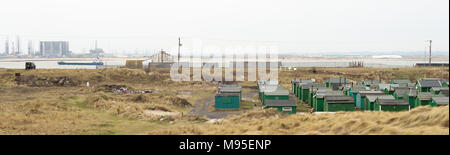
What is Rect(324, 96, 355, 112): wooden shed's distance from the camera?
2505 cm

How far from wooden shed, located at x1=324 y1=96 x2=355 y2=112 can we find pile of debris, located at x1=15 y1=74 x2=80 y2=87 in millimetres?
35845

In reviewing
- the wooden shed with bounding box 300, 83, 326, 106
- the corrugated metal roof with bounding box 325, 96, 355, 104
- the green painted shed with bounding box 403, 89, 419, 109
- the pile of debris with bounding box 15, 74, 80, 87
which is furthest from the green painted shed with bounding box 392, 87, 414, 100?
the pile of debris with bounding box 15, 74, 80, 87

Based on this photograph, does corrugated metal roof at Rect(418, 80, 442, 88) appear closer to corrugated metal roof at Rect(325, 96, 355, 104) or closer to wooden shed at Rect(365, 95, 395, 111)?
wooden shed at Rect(365, 95, 395, 111)

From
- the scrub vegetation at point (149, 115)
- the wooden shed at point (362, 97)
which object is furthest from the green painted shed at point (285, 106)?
the wooden shed at point (362, 97)

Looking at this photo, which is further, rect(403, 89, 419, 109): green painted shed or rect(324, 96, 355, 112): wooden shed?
rect(403, 89, 419, 109): green painted shed

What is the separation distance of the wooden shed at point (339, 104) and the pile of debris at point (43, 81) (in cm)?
3584

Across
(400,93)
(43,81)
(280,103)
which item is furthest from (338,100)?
(43,81)

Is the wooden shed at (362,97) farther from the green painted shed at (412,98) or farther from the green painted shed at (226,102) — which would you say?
the green painted shed at (226,102)

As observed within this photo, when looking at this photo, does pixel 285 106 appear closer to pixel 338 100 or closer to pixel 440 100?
pixel 338 100

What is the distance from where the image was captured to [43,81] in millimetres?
49406
